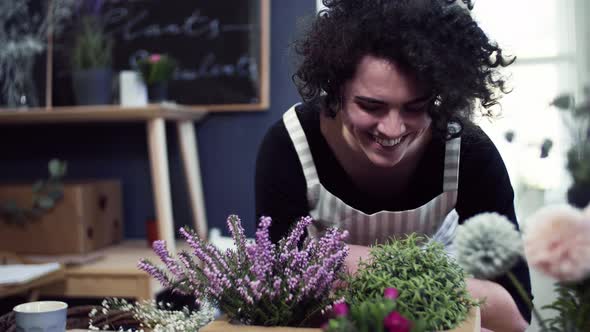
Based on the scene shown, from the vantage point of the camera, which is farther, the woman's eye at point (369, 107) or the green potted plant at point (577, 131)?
the woman's eye at point (369, 107)

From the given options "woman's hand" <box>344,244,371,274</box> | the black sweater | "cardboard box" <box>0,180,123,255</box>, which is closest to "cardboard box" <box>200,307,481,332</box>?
"woman's hand" <box>344,244,371,274</box>

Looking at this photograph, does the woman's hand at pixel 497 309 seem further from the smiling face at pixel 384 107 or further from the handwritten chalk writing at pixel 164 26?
the handwritten chalk writing at pixel 164 26

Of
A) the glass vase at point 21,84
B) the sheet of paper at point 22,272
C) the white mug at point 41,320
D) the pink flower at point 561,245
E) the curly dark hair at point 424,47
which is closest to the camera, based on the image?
the pink flower at point 561,245

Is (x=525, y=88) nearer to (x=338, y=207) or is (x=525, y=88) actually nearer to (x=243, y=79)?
(x=243, y=79)

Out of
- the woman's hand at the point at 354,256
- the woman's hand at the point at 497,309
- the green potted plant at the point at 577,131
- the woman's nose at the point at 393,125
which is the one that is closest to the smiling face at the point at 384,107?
the woman's nose at the point at 393,125

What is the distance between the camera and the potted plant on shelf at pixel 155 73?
7.09ft

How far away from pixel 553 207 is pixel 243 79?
77.7 inches

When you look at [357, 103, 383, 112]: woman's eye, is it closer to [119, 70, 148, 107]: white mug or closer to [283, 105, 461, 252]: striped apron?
[283, 105, 461, 252]: striped apron

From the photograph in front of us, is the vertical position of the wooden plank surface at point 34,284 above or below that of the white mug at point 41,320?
below

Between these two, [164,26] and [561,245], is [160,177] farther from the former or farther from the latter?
[561,245]

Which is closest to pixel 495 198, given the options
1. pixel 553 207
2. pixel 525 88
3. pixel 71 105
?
pixel 553 207

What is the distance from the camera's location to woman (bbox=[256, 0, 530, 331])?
36.8 inches

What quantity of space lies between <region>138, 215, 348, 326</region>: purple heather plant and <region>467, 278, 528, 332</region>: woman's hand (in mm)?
211

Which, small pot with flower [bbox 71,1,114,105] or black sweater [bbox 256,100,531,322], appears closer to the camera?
black sweater [bbox 256,100,531,322]
